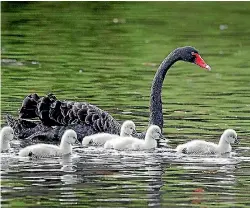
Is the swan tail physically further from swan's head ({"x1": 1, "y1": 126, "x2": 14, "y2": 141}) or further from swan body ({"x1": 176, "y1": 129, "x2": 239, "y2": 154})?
swan body ({"x1": 176, "y1": 129, "x2": 239, "y2": 154})

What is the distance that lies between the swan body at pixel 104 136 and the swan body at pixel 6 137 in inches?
30.5

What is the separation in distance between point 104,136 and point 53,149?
70cm

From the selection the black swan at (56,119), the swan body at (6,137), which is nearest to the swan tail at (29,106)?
the black swan at (56,119)

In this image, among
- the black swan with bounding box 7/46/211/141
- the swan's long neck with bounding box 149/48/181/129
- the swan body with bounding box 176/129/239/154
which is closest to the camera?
the swan body with bounding box 176/129/239/154

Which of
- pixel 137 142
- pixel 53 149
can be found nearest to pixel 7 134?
pixel 53 149

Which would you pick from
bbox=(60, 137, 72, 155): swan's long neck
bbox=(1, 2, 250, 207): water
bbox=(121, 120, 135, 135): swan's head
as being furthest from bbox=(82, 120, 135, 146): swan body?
bbox=(60, 137, 72, 155): swan's long neck

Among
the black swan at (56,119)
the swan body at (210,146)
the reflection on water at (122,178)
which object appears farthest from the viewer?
the black swan at (56,119)

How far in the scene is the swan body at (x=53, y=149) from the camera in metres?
10.4

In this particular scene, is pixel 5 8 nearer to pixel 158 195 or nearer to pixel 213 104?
pixel 213 104

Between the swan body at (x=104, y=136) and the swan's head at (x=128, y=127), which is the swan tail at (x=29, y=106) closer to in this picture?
the swan body at (x=104, y=136)

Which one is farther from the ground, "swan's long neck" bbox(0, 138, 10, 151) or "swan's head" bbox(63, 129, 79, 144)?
"swan's head" bbox(63, 129, 79, 144)

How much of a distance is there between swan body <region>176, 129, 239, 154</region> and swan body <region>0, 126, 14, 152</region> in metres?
1.52

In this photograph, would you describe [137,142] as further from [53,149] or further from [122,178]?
[122,178]

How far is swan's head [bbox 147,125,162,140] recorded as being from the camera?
10984 millimetres
